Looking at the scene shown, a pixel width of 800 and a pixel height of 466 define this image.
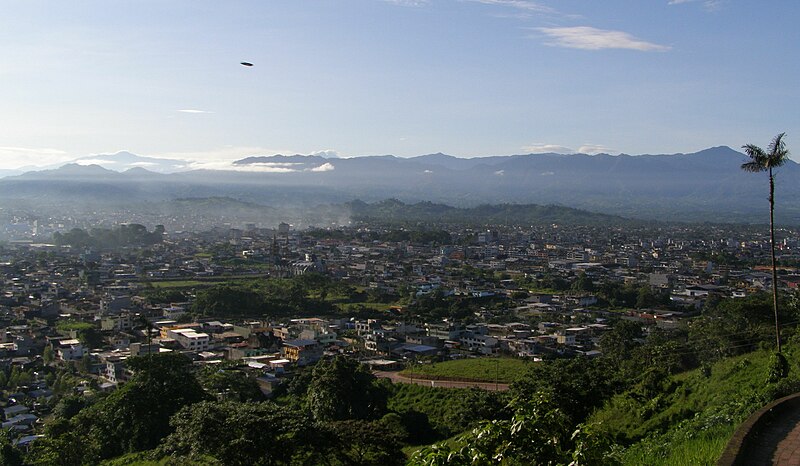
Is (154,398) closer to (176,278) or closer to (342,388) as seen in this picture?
(342,388)

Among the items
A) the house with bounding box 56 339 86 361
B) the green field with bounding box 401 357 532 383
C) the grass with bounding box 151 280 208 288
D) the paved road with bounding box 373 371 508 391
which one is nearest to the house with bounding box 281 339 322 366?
the green field with bounding box 401 357 532 383

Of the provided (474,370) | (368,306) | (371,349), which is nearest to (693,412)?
(474,370)

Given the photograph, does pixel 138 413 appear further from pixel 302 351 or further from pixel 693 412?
pixel 693 412

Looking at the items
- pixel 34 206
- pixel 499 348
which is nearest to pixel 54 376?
pixel 499 348

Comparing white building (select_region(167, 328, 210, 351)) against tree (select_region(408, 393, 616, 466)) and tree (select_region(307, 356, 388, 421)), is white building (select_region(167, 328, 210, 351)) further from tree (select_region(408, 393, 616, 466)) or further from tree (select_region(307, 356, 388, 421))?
tree (select_region(408, 393, 616, 466))

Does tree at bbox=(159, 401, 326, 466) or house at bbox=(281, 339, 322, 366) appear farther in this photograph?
house at bbox=(281, 339, 322, 366)

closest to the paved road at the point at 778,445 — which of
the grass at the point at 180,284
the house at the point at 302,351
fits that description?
the house at the point at 302,351
